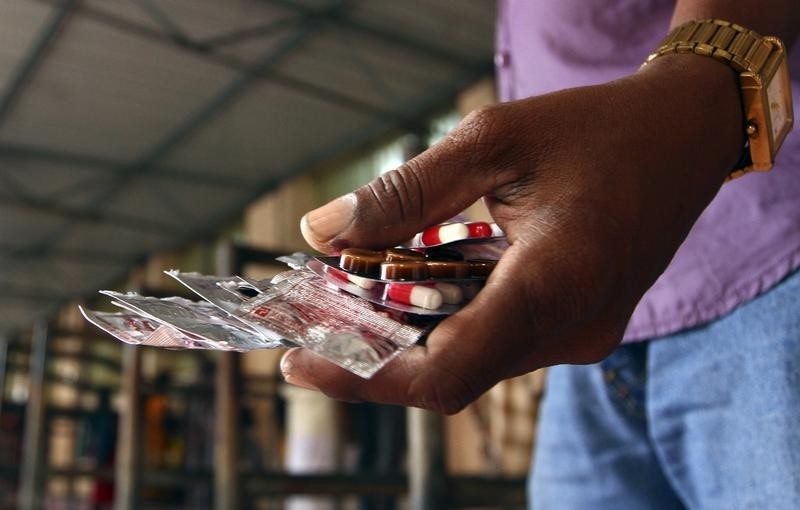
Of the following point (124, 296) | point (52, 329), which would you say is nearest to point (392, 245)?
point (124, 296)

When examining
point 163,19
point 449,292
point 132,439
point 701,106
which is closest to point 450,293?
point 449,292

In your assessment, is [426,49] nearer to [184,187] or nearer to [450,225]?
[184,187]

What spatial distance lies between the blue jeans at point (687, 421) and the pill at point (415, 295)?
0.34 metres

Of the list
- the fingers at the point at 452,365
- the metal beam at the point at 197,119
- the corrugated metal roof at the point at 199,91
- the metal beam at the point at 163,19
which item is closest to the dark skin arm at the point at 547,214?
the fingers at the point at 452,365

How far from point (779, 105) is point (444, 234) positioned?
23 centimetres

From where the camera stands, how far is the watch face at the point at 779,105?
0.51 metres

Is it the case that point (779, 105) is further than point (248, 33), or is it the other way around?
point (248, 33)

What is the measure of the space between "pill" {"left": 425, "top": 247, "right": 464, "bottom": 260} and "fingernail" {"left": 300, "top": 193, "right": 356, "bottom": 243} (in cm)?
6

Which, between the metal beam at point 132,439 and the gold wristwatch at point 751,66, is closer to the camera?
the gold wristwatch at point 751,66

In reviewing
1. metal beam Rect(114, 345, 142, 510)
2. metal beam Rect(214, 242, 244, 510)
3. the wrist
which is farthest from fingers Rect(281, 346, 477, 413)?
metal beam Rect(114, 345, 142, 510)

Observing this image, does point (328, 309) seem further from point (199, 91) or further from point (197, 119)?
point (197, 119)

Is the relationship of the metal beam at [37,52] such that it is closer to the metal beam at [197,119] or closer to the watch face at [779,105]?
the metal beam at [197,119]

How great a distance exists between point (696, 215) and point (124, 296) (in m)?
0.33

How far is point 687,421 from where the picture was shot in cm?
70
